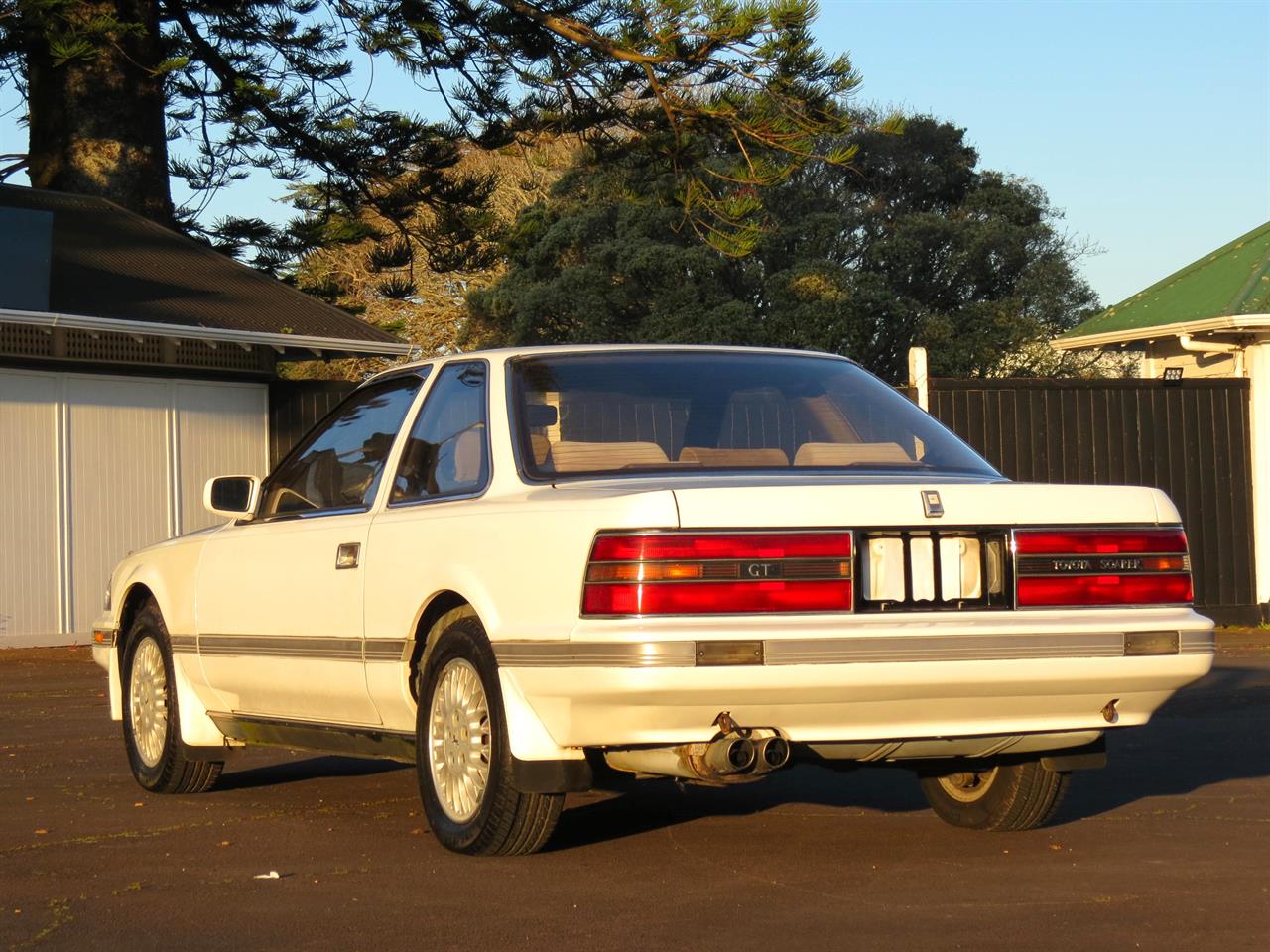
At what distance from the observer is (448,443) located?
22.3 feet

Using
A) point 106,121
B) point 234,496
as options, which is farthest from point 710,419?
point 106,121

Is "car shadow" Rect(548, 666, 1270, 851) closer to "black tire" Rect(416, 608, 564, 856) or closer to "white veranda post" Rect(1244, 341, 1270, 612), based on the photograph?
"black tire" Rect(416, 608, 564, 856)

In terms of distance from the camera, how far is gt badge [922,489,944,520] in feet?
18.8

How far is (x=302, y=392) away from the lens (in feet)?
64.0

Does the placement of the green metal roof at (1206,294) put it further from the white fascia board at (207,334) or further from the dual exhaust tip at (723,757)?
the dual exhaust tip at (723,757)

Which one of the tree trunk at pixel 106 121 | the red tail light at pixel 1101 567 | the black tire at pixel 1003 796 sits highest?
the tree trunk at pixel 106 121

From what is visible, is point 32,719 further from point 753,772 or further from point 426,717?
point 753,772

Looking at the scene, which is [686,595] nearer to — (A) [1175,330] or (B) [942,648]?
(B) [942,648]

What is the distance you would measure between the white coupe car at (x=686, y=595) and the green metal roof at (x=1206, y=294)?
13.1 m

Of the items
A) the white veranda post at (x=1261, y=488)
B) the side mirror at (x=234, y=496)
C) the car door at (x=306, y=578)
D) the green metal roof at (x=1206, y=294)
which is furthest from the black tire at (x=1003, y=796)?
the green metal roof at (x=1206, y=294)

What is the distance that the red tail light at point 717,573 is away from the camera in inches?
215

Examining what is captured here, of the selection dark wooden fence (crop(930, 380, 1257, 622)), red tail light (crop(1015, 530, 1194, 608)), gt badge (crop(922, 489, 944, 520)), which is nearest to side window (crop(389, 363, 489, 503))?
gt badge (crop(922, 489, 944, 520))

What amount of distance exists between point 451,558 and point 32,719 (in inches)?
232

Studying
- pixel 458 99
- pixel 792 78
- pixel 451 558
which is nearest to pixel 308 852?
pixel 451 558
